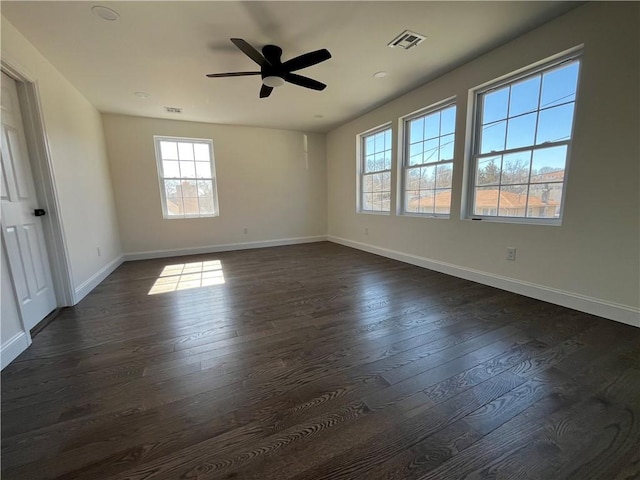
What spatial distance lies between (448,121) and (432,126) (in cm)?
27

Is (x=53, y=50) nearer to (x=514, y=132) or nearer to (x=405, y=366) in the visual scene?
(x=405, y=366)

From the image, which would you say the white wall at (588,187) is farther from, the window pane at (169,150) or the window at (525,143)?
the window pane at (169,150)

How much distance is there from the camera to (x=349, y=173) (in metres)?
5.35

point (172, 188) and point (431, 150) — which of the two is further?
point (172, 188)

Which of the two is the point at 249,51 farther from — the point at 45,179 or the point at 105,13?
the point at 45,179

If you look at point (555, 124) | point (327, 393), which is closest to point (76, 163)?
point (327, 393)

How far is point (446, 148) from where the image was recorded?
11.4ft

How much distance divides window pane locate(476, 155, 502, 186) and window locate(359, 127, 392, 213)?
4.95 ft

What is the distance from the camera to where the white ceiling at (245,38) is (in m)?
2.08

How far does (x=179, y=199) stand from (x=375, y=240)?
12.7ft

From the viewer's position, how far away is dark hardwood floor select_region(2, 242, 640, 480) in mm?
1060

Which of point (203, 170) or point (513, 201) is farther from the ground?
point (203, 170)

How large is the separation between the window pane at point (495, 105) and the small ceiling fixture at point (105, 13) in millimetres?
3761

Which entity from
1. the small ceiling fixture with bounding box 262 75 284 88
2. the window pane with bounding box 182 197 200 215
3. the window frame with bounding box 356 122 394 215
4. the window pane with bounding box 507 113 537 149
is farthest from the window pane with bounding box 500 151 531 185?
the window pane with bounding box 182 197 200 215
